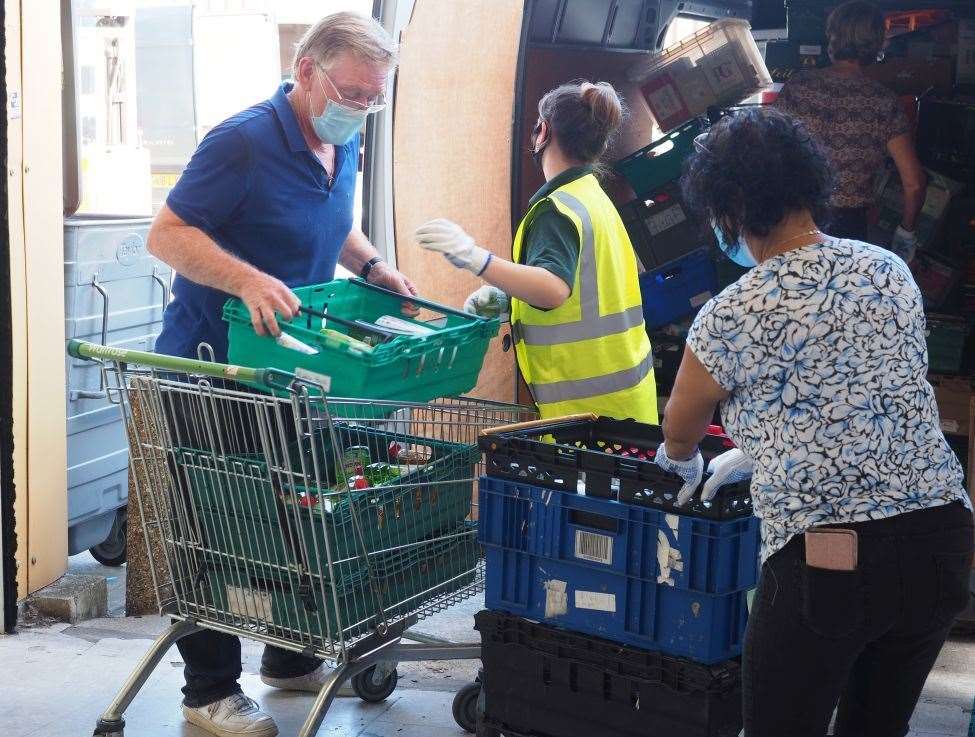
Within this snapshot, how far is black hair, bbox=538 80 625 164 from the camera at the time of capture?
10.5 feet

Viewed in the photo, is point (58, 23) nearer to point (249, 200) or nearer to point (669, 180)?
point (249, 200)

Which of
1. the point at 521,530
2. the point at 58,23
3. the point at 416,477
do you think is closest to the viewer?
the point at 521,530

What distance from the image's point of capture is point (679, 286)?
511 cm

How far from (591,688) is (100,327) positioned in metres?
2.72

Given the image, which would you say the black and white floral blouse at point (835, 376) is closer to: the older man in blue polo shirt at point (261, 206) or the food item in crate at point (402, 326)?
the food item in crate at point (402, 326)

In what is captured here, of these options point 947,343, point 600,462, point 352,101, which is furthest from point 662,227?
point 600,462

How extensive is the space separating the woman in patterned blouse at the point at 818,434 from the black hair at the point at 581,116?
3.63 ft

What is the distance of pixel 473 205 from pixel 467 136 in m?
0.26

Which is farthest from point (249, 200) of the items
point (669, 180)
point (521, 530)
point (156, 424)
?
point (669, 180)

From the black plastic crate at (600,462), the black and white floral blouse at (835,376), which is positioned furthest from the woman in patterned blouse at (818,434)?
the black plastic crate at (600,462)

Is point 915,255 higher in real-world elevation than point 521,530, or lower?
higher

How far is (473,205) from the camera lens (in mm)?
4516

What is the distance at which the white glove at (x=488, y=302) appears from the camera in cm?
339

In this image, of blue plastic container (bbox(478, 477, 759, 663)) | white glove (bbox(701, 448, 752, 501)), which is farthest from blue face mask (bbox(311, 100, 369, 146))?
white glove (bbox(701, 448, 752, 501))
